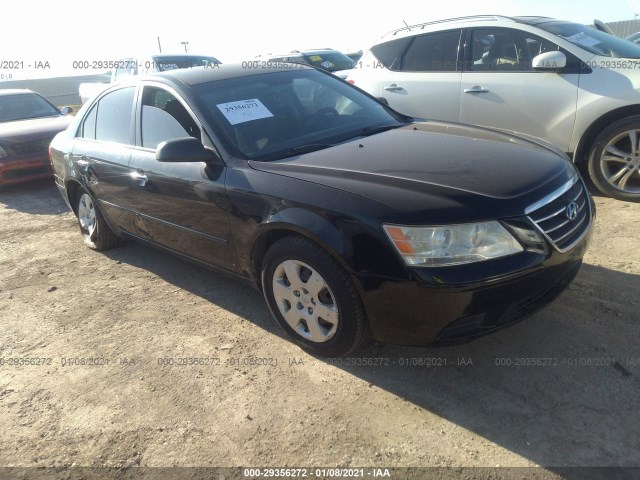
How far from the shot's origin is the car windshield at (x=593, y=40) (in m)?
4.82

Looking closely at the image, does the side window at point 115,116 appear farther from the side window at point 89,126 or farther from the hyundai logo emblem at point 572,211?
the hyundai logo emblem at point 572,211

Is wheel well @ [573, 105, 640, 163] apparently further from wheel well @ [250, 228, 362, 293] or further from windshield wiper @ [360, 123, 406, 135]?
wheel well @ [250, 228, 362, 293]

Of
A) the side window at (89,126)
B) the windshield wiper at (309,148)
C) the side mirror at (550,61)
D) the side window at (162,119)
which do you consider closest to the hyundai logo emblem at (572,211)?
the windshield wiper at (309,148)

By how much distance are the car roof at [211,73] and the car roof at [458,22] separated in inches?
99.7

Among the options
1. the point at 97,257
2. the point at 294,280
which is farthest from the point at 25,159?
the point at 294,280

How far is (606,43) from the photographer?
16.4 ft

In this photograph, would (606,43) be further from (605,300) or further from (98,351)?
(98,351)

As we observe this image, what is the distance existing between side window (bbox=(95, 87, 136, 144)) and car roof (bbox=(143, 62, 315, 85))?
284 mm

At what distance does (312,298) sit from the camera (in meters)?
2.72

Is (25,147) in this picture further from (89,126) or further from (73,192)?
(89,126)

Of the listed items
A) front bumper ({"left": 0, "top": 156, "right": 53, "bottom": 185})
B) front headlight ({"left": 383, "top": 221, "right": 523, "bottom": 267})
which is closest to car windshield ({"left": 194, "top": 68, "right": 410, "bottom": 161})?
front headlight ({"left": 383, "top": 221, "right": 523, "bottom": 267})

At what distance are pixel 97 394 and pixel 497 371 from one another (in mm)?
2171

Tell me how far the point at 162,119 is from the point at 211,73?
487 mm

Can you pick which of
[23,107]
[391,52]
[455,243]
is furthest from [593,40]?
[23,107]
